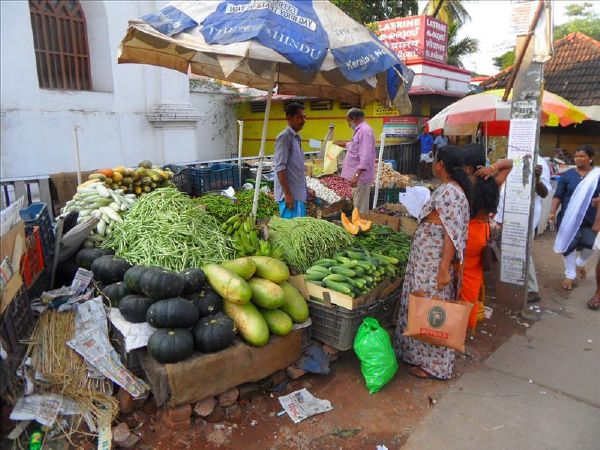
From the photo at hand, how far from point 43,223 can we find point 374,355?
317 cm

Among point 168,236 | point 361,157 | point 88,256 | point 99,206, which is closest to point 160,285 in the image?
point 168,236

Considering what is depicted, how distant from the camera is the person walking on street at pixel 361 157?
676cm

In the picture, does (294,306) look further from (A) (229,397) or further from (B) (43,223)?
(B) (43,223)

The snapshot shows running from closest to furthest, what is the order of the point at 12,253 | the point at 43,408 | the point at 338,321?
the point at 12,253 < the point at 43,408 < the point at 338,321

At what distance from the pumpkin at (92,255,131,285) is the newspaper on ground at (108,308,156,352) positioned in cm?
41

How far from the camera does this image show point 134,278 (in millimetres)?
3318

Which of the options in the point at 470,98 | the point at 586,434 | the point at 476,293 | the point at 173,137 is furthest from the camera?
the point at 173,137

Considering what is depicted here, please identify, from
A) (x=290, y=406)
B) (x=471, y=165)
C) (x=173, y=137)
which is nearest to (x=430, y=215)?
(x=471, y=165)

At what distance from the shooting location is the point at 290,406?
3.32 m

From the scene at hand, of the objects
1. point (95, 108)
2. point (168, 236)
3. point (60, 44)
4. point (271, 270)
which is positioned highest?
point (60, 44)

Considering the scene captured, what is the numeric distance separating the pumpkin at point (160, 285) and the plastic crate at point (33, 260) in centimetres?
89

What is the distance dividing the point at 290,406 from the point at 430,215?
191 cm

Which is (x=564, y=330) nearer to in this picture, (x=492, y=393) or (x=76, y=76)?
(x=492, y=393)

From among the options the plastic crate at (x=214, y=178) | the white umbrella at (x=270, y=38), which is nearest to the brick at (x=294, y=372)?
the white umbrella at (x=270, y=38)
